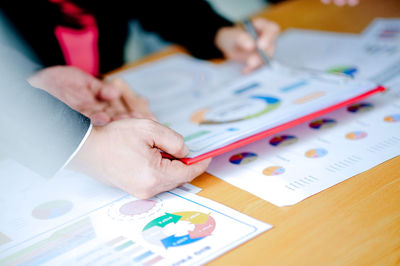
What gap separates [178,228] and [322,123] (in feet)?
1.00

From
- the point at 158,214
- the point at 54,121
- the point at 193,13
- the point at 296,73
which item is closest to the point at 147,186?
the point at 158,214

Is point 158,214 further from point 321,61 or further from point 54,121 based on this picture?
point 321,61

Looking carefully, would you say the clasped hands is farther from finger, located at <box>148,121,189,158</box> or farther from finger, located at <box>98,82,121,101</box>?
finger, located at <box>98,82,121,101</box>

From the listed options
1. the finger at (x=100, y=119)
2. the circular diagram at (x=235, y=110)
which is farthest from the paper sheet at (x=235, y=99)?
the finger at (x=100, y=119)

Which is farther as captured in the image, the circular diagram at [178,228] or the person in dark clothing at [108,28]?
the person in dark clothing at [108,28]

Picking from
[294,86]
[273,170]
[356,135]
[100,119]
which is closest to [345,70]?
[294,86]

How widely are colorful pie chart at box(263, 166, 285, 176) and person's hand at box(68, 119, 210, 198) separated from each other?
0.10 meters

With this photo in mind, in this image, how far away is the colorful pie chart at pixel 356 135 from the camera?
0.59 metres

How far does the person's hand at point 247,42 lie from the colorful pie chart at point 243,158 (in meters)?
0.37

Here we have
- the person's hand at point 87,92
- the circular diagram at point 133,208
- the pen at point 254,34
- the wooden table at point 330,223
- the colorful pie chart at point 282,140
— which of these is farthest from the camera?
the pen at point 254,34

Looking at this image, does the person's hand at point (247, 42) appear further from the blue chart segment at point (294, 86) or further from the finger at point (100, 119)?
the finger at point (100, 119)

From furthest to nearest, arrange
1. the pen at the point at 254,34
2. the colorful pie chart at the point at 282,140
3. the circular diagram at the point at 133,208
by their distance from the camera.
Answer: the pen at the point at 254,34 → the colorful pie chart at the point at 282,140 → the circular diagram at the point at 133,208

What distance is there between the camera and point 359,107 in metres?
0.67

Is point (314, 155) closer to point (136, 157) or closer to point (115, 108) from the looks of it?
point (136, 157)
